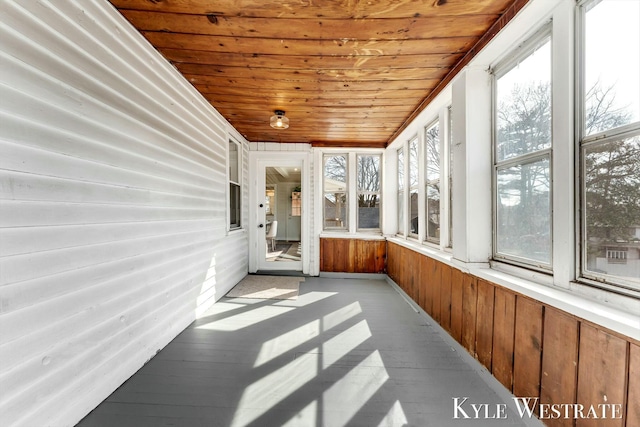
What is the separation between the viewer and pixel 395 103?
9.57 feet

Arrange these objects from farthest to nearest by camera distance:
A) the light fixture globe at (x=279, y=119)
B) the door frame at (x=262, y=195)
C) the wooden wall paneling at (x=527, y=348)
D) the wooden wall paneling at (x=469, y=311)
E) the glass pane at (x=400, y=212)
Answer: the door frame at (x=262, y=195) < the glass pane at (x=400, y=212) < the light fixture globe at (x=279, y=119) < the wooden wall paneling at (x=469, y=311) < the wooden wall paneling at (x=527, y=348)

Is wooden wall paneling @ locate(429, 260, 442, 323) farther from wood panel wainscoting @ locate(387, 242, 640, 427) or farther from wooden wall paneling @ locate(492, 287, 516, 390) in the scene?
wooden wall paneling @ locate(492, 287, 516, 390)

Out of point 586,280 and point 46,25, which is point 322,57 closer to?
point 46,25

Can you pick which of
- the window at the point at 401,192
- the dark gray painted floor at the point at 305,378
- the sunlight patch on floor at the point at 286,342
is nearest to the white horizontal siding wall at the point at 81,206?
the dark gray painted floor at the point at 305,378

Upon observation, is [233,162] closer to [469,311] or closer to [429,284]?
[429,284]

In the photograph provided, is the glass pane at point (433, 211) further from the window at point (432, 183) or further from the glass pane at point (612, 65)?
the glass pane at point (612, 65)

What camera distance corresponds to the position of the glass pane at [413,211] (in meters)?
3.63

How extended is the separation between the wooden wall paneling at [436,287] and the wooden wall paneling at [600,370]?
1.34 m

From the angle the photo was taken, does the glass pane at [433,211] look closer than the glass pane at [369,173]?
Yes

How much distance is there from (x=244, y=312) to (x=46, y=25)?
2667mm

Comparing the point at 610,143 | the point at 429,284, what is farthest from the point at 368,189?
the point at 610,143

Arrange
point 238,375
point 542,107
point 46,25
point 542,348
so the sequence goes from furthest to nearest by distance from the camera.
Result: point 238,375, point 542,107, point 542,348, point 46,25

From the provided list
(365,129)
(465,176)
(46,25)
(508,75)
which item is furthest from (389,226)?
(46,25)

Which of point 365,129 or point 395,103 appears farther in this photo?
point 365,129
